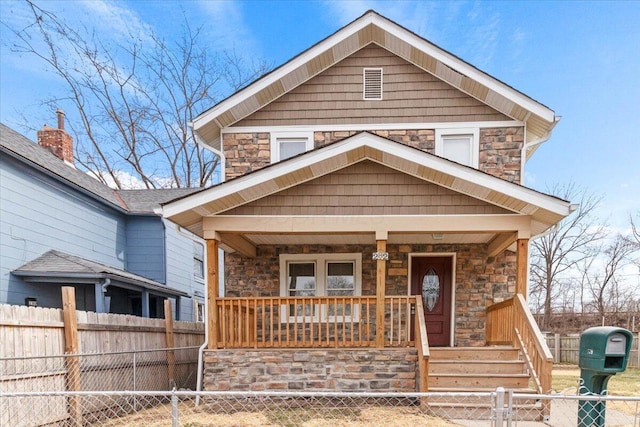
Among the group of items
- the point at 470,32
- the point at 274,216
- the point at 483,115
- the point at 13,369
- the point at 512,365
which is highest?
the point at 470,32

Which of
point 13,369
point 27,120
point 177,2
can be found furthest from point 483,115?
point 27,120

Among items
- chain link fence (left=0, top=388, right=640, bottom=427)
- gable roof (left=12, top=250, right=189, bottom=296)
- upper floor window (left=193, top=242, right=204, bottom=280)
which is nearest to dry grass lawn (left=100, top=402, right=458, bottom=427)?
chain link fence (left=0, top=388, right=640, bottom=427)

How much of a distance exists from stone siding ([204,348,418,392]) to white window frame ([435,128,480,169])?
163 inches

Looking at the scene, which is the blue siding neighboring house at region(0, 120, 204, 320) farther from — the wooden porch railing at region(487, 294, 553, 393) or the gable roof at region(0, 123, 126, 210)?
the wooden porch railing at region(487, 294, 553, 393)

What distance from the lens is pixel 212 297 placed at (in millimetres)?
6457

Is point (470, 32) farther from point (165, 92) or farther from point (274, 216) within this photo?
point (165, 92)

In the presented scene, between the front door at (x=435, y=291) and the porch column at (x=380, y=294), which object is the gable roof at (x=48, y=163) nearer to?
the porch column at (x=380, y=294)

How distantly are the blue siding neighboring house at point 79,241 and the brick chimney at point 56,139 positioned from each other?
60mm

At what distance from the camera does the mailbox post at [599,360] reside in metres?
3.52

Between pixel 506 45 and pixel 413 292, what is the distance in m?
10.4

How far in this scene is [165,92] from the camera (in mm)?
18031

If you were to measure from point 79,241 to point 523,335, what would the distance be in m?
10.4

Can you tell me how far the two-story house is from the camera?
625 centimetres

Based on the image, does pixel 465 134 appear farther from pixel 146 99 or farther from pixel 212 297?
pixel 146 99
